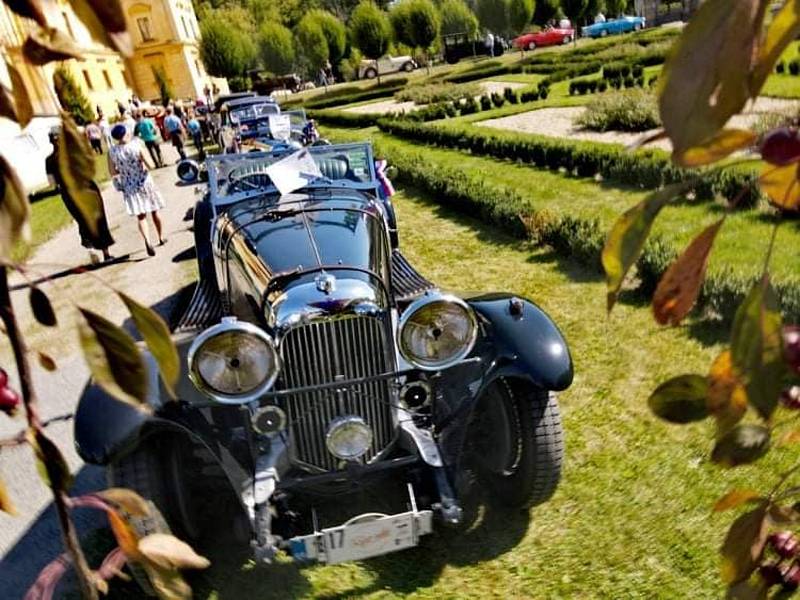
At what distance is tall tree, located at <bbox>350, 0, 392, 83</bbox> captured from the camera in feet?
119

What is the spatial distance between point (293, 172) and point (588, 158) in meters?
6.08

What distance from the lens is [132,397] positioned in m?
0.66

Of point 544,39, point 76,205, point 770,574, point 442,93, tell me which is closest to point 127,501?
point 76,205

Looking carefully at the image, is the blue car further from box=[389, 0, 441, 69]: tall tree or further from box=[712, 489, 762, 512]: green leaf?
box=[712, 489, 762, 512]: green leaf

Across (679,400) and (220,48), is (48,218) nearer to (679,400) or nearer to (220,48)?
(679,400)

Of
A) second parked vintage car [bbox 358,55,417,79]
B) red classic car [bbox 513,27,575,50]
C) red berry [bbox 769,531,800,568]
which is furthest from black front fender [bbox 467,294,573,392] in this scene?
second parked vintage car [bbox 358,55,417,79]

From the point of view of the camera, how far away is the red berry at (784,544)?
100 centimetres

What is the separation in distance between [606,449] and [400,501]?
44.4 inches

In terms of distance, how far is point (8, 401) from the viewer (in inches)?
34.6

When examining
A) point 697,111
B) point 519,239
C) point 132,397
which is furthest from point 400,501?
point 519,239

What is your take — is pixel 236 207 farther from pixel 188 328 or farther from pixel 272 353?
pixel 272 353

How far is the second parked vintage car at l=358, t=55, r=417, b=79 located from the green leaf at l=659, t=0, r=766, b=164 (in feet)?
147

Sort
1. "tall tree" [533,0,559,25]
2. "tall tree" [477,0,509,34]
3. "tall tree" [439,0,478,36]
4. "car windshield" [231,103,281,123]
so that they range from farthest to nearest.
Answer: "tall tree" [439,0,478,36] → "tall tree" [477,0,509,34] → "tall tree" [533,0,559,25] → "car windshield" [231,103,281,123]

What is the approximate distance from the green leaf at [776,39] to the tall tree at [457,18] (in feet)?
146
